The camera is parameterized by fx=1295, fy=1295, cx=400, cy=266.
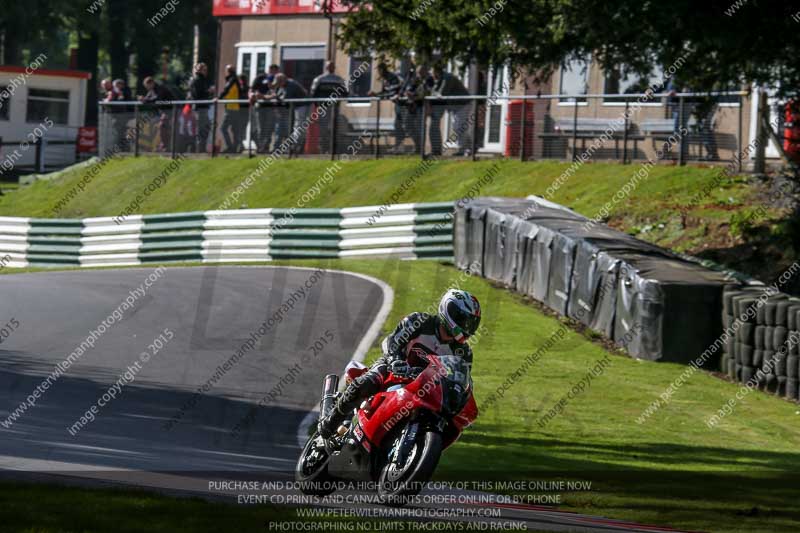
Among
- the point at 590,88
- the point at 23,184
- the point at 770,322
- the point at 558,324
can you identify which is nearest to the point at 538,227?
the point at 558,324

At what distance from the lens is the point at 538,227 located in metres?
20.5

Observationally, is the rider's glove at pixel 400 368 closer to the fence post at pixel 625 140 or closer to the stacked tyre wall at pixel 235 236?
the stacked tyre wall at pixel 235 236

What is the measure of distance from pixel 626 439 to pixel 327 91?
18.7 meters

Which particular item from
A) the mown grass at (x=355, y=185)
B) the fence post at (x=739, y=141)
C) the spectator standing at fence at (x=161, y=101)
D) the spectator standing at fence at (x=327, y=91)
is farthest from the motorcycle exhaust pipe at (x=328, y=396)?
the spectator standing at fence at (x=161, y=101)

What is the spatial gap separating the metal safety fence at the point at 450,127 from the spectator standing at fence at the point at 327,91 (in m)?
0.04

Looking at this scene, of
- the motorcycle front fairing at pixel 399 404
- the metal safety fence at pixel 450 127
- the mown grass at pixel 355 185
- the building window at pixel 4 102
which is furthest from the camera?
the building window at pixel 4 102

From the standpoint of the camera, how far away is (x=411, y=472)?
848cm

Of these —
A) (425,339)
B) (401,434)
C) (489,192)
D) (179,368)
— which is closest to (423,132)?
(489,192)

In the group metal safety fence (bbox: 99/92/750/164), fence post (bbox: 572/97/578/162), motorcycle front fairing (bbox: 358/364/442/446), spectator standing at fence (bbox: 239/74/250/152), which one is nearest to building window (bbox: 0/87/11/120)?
metal safety fence (bbox: 99/92/750/164)

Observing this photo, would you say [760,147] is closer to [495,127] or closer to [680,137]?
[680,137]

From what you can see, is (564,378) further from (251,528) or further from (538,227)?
(251,528)

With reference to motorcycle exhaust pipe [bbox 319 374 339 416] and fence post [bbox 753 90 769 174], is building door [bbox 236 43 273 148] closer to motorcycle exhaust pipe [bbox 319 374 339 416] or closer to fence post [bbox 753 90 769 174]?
fence post [bbox 753 90 769 174]

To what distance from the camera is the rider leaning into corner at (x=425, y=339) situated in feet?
29.4

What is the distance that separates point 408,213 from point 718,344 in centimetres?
914
